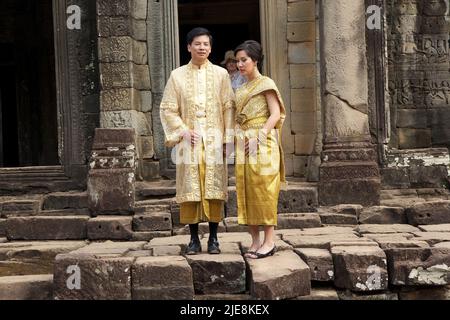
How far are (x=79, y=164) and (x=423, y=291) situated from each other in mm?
4770

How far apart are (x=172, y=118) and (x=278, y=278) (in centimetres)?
152

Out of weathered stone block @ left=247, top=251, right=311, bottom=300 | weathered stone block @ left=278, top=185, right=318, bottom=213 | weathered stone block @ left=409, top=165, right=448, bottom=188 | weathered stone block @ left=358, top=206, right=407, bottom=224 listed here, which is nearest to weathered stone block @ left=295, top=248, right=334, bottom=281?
weathered stone block @ left=247, top=251, right=311, bottom=300

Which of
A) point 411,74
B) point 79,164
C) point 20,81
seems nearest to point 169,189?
point 79,164

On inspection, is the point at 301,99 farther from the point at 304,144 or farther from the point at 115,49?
the point at 115,49

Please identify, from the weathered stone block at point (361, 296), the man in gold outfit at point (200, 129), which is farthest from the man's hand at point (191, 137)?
the weathered stone block at point (361, 296)

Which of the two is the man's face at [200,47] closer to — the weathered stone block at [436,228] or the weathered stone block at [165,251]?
the weathered stone block at [165,251]

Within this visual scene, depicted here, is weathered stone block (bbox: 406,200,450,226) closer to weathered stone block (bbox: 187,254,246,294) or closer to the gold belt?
the gold belt

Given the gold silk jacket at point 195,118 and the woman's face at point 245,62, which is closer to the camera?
the woman's face at point 245,62

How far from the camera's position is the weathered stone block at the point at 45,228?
7.28 meters

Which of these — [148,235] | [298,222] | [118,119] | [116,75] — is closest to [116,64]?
[116,75]

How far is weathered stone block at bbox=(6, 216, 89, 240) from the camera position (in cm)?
728

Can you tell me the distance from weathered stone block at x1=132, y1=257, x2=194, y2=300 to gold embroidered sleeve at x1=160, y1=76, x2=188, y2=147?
1.01 metres

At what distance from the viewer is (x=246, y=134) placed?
5.35m
